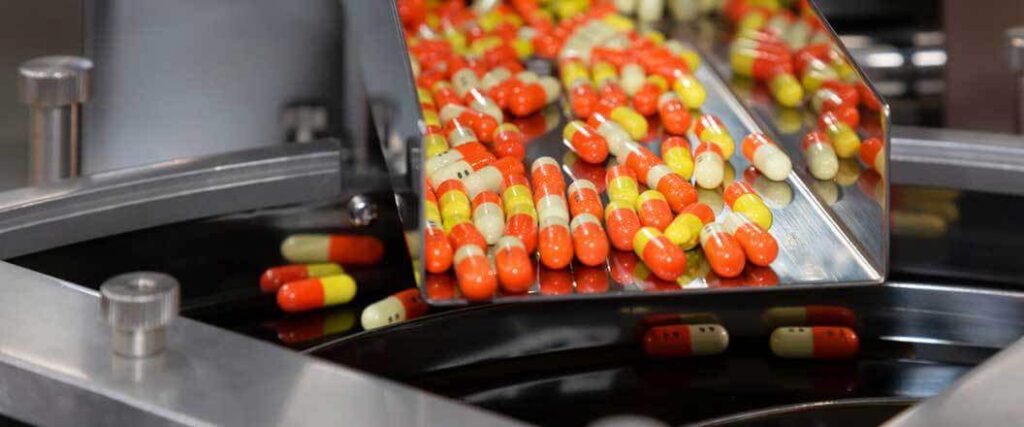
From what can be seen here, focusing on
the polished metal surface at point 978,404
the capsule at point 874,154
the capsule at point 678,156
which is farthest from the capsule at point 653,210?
the polished metal surface at point 978,404

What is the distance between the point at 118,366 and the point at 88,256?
548 millimetres

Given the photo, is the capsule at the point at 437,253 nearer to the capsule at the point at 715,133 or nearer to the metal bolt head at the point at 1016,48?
the capsule at the point at 715,133

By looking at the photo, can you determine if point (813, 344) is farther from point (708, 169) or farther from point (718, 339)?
point (708, 169)

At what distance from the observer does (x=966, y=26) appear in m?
3.22

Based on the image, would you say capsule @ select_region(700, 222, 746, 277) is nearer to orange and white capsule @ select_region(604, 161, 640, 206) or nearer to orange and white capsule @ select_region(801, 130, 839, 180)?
orange and white capsule @ select_region(604, 161, 640, 206)

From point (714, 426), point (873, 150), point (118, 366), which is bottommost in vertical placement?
point (714, 426)

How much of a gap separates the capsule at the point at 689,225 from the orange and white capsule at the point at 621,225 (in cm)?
3

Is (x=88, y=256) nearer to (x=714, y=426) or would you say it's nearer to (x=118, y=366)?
(x=118, y=366)

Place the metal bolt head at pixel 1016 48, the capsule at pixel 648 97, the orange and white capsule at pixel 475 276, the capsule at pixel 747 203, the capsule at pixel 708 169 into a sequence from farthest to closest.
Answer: the metal bolt head at pixel 1016 48, the capsule at pixel 648 97, the capsule at pixel 708 169, the capsule at pixel 747 203, the orange and white capsule at pixel 475 276

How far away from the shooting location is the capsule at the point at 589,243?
1.41 m

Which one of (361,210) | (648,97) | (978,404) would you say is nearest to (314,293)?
(361,210)

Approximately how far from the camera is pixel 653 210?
152 centimetres

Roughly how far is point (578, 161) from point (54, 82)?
1.97ft

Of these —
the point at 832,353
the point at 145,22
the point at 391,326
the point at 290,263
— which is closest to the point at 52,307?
the point at 391,326
